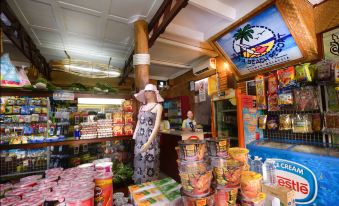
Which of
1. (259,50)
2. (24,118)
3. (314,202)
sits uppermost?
(259,50)

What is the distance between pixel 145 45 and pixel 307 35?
8.90ft

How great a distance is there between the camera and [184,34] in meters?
4.04

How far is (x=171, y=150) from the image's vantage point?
4332 mm

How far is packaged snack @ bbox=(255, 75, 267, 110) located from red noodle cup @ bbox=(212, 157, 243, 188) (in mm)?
2520

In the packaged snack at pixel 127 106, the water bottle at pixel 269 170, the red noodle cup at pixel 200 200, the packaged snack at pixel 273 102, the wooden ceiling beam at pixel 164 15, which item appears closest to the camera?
the red noodle cup at pixel 200 200

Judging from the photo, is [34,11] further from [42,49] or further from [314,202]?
[314,202]

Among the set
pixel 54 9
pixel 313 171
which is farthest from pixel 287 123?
pixel 54 9

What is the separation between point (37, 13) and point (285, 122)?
185 inches

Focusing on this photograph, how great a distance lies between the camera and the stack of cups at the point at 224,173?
45.3 inches

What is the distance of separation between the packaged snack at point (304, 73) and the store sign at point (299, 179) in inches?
49.8

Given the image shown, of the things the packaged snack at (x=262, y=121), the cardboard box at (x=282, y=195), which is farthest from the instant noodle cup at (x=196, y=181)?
the packaged snack at (x=262, y=121)

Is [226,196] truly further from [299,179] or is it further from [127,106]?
[127,106]

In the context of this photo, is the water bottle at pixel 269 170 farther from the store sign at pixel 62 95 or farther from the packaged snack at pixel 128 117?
the store sign at pixel 62 95

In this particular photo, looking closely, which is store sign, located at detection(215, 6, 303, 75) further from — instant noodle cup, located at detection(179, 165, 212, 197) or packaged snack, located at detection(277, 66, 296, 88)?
instant noodle cup, located at detection(179, 165, 212, 197)
